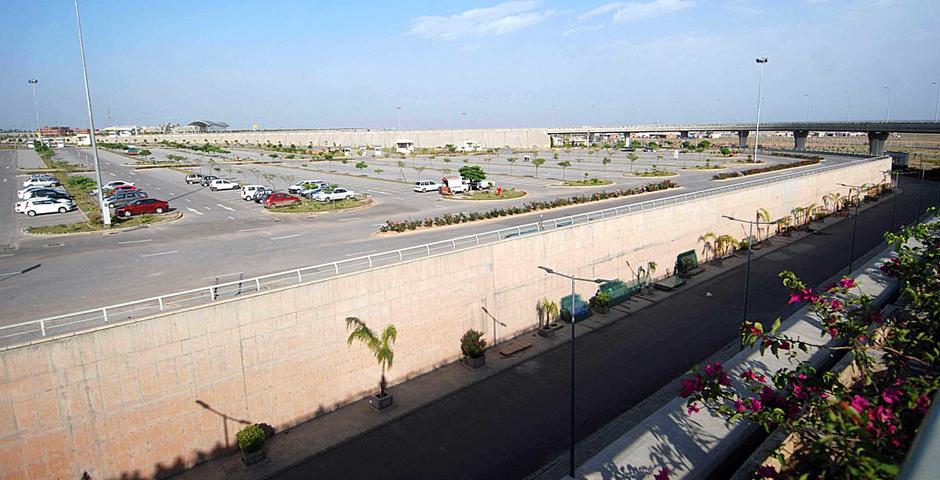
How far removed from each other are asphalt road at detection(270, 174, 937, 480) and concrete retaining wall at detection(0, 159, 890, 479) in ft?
8.21

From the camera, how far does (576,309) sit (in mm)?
25203

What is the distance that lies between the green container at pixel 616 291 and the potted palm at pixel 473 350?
362 inches

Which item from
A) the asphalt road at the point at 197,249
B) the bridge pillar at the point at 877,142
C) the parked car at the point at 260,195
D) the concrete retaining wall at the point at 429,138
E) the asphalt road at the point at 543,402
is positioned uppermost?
the concrete retaining wall at the point at 429,138

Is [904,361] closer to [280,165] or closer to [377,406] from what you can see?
[377,406]

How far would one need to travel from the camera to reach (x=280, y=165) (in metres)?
88.6

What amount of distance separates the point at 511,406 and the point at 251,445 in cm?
810

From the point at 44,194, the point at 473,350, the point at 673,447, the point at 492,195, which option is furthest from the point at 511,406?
the point at 44,194

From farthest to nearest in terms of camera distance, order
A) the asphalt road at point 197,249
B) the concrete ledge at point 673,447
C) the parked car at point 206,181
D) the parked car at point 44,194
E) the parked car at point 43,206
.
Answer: the parked car at point 206,181 → the parked car at point 44,194 → the parked car at point 43,206 → the asphalt road at point 197,249 → the concrete ledge at point 673,447

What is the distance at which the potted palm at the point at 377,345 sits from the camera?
17.1 m

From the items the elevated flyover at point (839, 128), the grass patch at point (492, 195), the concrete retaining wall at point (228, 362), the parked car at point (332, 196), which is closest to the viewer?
the concrete retaining wall at point (228, 362)

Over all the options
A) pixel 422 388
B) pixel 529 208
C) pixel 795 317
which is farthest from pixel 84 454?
pixel 529 208

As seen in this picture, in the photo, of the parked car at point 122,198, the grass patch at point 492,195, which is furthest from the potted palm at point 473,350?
the parked car at point 122,198

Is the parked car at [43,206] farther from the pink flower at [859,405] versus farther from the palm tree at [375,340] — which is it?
the pink flower at [859,405]

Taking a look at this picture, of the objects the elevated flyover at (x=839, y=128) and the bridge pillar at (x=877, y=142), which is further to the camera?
the bridge pillar at (x=877, y=142)
